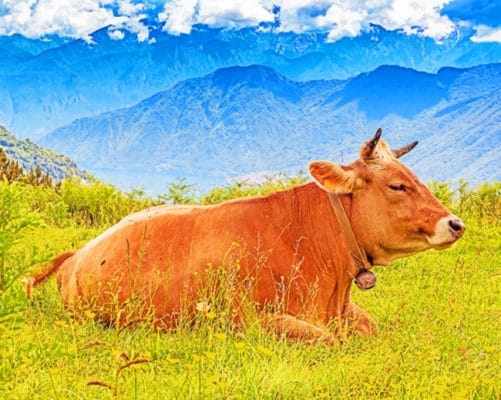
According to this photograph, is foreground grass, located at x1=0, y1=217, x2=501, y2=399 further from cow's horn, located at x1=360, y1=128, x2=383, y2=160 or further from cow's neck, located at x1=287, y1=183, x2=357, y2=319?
cow's horn, located at x1=360, y1=128, x2=383, y2=160

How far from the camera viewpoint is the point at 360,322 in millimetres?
7199

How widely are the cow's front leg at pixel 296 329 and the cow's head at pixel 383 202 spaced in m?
1.23

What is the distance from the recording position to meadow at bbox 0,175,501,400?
15.6 feet

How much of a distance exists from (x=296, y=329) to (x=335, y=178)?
62.8 inches

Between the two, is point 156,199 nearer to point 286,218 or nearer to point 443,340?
point 286,218

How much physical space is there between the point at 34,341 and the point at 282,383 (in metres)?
2.22

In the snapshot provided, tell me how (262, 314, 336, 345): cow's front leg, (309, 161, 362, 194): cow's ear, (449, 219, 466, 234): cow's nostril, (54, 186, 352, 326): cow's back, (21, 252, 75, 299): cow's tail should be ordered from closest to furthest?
(262, 314, 336, 345): cow's front leg < (449, 219, 466, 234): cow's nostril < (54, 186, 352, 326): cow's back < (309, 161, 362, 194): cow's ear < (21, 252, 75, 299): cow's tail

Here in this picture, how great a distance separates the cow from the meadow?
15.6 inches

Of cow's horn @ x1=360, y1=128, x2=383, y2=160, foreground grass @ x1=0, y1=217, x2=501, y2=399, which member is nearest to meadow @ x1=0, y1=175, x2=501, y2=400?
foreground grass @ x1=0, y1=217, x2=501, y2=399

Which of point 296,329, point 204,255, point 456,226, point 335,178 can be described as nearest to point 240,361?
point 296,329

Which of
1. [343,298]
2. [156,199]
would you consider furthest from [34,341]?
[156,199]

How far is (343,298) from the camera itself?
24.1 ft

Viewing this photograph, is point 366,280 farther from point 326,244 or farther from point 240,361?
point 240,361

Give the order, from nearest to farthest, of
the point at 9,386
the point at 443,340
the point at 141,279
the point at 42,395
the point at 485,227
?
the point at 42,395 → the point at 9,386 → the point at 443,340 → the point at 141,279 → the point at 485,227
